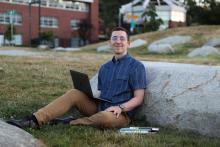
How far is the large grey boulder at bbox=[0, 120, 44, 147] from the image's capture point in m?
4.20

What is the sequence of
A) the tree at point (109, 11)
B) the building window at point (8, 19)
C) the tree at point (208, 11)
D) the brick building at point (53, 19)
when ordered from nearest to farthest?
1. the tree at point (208, 11)
2. the building window at point (8, 19)
3. the brick building at point (53, 19)
4. the tree at point (109, 11)

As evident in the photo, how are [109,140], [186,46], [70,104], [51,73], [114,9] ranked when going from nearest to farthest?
[109,140]
[70,104]
[51,73]
[186,46]
[114,9]

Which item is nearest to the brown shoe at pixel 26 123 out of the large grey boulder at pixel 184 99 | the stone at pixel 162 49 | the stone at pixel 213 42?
the large grey boulder at pixel 184 99

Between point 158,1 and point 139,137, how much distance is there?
73.6 meters

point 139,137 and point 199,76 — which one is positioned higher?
point 199,76

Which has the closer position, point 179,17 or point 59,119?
point 59,119

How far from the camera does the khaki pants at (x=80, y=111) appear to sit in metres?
5.46

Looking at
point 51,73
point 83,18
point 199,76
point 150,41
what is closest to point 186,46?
point 150,41

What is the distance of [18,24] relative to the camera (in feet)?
220

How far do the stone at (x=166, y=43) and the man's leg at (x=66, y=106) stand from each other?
1906 centimetres

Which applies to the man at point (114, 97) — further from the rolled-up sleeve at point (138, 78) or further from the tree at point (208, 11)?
the tree at point (208, 11)

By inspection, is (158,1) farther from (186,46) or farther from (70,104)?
(70,104)

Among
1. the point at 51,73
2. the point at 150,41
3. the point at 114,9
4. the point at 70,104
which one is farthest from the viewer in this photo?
the point at 114,9

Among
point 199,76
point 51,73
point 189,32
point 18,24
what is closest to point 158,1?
point 18,24
